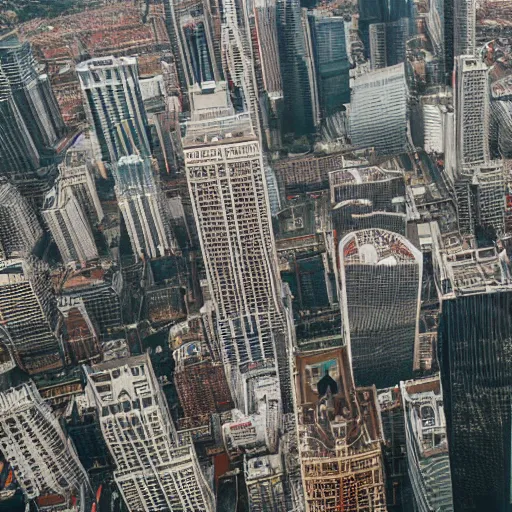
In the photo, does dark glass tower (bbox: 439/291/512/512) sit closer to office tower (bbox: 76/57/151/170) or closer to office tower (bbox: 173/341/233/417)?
office tower (bbox: 173/341/233/417)

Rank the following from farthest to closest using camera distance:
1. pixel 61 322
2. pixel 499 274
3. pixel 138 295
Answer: pixel 138 295, pixel 61 322, pixel 499 274

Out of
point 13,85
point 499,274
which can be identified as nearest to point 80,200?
point 13,85

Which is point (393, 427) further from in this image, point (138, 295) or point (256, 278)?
point (138, 295)

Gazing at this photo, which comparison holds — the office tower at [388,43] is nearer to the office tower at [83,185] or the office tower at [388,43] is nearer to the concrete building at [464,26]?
the concrete building at [464,26]

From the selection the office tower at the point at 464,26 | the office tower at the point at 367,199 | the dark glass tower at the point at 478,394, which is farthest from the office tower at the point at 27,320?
the office tower at the point at 464,26

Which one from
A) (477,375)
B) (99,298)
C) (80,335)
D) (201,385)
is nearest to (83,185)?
(99,298)
